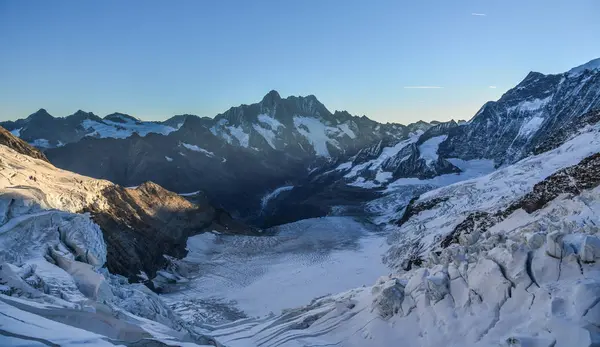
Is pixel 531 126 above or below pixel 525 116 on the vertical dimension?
below

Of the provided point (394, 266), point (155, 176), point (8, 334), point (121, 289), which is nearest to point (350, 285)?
point (394, 266)

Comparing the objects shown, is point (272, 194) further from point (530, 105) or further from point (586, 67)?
point (586, 67)

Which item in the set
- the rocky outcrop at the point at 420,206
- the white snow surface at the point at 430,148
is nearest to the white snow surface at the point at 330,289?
the rocky outcrop at the point at 420,206

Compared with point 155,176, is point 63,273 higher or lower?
lower

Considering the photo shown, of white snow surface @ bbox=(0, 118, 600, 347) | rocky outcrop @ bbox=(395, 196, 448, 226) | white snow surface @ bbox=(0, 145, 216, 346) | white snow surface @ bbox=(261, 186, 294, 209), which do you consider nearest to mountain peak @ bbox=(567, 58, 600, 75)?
white snow surface @ bbox=(261, 186, 294, 209)

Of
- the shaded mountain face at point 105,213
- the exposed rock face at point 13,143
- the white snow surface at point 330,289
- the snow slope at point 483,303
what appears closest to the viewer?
the snow slope at point 483,303

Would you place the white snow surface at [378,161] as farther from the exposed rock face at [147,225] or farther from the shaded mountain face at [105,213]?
the shaded mountain face at [105,213]

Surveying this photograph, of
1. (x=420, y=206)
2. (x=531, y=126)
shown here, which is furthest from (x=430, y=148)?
(x=420, y=206)

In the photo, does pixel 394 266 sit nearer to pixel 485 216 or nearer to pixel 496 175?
pixel 485 216
